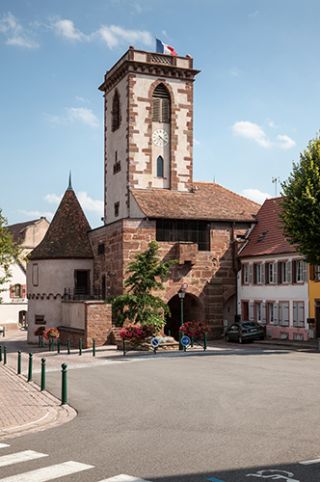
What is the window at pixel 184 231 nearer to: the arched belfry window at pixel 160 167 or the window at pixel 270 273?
the window at pixel 270 273

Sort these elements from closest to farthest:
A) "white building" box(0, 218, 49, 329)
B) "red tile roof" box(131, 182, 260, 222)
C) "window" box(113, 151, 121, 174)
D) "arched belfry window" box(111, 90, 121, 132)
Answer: "red tile roof" box(131, 182, 260, 222)
"window" box(113, 151, 121, 174)
"arched belfry window" box(111, 90, 121, 132)
"white building" box(0, 218, 49, 329)

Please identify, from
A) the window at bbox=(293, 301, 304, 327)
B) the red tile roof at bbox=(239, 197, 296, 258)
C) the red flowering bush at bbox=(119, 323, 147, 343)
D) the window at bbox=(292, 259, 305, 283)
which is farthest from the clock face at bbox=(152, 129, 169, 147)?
the red flowering bush at bbox=(119, 323, 147, 343)

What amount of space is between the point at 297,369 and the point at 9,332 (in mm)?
48166

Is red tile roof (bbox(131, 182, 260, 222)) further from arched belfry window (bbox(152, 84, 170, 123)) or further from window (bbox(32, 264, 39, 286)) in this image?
window (bbox(32, 264, 39, 286))

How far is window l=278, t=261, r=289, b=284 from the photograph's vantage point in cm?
4059

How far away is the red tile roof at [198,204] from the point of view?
145 ft

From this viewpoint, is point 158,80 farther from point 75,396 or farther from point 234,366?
point 75,396

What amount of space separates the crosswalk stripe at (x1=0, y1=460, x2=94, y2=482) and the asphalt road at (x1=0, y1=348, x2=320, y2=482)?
19 cm

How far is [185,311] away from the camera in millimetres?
46812

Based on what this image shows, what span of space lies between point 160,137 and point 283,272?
13.7m

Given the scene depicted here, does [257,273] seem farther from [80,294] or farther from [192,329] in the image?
[80,294]

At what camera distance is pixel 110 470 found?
9.39 m

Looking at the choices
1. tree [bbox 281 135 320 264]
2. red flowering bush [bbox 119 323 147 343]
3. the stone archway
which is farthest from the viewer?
the stone archway

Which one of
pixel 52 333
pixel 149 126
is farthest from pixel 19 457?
pixel 149 126
